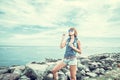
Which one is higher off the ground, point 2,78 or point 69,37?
point 69,37

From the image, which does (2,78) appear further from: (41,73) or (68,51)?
(68,51)

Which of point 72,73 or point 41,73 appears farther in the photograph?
point 41,73

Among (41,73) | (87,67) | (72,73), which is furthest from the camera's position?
(87,67)

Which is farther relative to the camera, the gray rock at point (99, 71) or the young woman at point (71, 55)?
the gray rock at point (99, 71)

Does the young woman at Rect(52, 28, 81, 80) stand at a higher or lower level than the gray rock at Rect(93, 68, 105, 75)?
higher

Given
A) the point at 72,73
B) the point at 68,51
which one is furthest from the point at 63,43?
the point at 72,73

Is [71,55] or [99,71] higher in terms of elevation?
[71,55]

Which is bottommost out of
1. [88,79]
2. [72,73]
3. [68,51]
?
[88,79]

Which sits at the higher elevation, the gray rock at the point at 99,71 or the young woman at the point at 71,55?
the young woman at the point at 71,55

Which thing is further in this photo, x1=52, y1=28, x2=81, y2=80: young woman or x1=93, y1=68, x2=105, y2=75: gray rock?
x1=93, y1=68, x2=105, y2=75: gray rock

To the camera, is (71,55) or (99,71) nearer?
(71,55)

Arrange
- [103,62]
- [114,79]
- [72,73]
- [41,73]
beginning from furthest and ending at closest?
[103,62]
[41,73]
[114,79]
[72,73]

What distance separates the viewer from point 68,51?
13297 mm

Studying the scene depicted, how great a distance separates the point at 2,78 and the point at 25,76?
169cm
